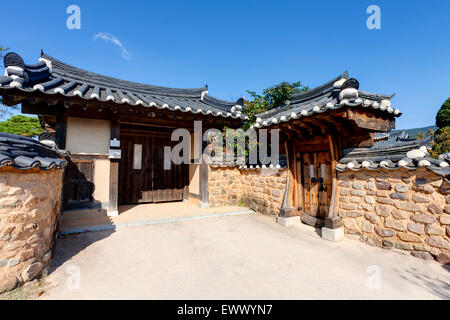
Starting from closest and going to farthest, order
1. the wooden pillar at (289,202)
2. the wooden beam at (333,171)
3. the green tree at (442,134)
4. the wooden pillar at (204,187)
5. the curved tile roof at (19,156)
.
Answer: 1. the curved tile roof at (19,156)
2. the wooden beam at (333,171)
3. the wooden pillar at (289,202)
4. the wooden pillar at (204,187)
5. the green tree at (442,134)

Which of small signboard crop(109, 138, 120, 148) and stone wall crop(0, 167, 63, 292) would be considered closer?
stone wall crop(0, 167, 63, 292)

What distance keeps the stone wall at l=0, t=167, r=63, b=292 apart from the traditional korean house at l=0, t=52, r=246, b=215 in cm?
249

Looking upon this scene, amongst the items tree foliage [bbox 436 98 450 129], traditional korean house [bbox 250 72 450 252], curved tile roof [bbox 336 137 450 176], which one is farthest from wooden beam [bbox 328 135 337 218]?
tree foliage [bbox 436 98 450 129]

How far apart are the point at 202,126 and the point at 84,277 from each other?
4770mm

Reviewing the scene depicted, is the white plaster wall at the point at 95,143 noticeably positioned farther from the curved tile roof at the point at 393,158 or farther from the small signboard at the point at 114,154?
the curved tile roof at the point at 393,158

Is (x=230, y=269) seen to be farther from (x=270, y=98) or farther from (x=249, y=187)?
(x=270, y=98)

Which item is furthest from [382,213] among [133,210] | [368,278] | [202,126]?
[133,210]

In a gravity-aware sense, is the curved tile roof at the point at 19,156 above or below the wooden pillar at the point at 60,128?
below

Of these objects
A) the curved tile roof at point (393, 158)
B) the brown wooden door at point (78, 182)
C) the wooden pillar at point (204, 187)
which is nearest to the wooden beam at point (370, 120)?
the curved tile roof at point (393, 158)

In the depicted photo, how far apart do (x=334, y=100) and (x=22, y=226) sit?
5.23 m

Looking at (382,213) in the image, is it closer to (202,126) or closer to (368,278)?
(368,278)

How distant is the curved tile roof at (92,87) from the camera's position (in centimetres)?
401

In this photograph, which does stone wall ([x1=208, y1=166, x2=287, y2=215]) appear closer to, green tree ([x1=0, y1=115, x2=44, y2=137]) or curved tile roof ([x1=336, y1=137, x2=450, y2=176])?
curved tile roof ([x1=336, y1=137, x2=450, y2=176])

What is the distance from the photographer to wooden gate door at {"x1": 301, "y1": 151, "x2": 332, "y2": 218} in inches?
193
